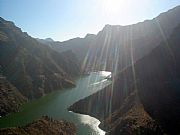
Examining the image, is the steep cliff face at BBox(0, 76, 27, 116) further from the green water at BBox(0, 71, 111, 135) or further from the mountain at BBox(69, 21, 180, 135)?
the mountain at BBox(69, 21, 180, 135)

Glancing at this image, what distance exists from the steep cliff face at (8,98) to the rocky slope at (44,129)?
35.0m

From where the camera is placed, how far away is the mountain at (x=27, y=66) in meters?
144

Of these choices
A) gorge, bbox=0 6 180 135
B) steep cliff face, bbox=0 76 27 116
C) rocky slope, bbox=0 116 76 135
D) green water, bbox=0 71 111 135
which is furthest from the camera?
steep cliff face, bbox=0 76 27 116

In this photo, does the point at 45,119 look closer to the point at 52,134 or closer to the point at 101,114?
the point at 52,134

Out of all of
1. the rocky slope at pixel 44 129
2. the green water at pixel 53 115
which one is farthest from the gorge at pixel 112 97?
the rocky slope at pixel 44 129

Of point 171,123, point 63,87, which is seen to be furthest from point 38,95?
point 171,123

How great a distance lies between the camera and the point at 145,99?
83.8 meters

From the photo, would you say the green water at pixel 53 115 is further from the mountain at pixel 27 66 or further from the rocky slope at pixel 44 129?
the mountain at pixel 27 66

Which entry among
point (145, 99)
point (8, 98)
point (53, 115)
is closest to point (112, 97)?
point (145, 99)

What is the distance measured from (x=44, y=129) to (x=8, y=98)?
51302mm

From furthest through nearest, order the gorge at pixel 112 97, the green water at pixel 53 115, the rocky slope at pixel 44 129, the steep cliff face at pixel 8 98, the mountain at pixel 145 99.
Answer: the steep cliff face at pixel 8 98
the green water at pixel 53 115
the gorge at pixel 112 97
the mountain at pixel 145 99
the rocky slope at pixel 44 129

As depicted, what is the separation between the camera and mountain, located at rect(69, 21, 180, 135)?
65750 mm

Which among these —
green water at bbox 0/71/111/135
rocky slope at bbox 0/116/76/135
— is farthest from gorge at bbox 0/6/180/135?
rocky slope at bbox 0/116/76/135

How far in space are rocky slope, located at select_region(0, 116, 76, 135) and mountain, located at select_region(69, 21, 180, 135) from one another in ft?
34.5
